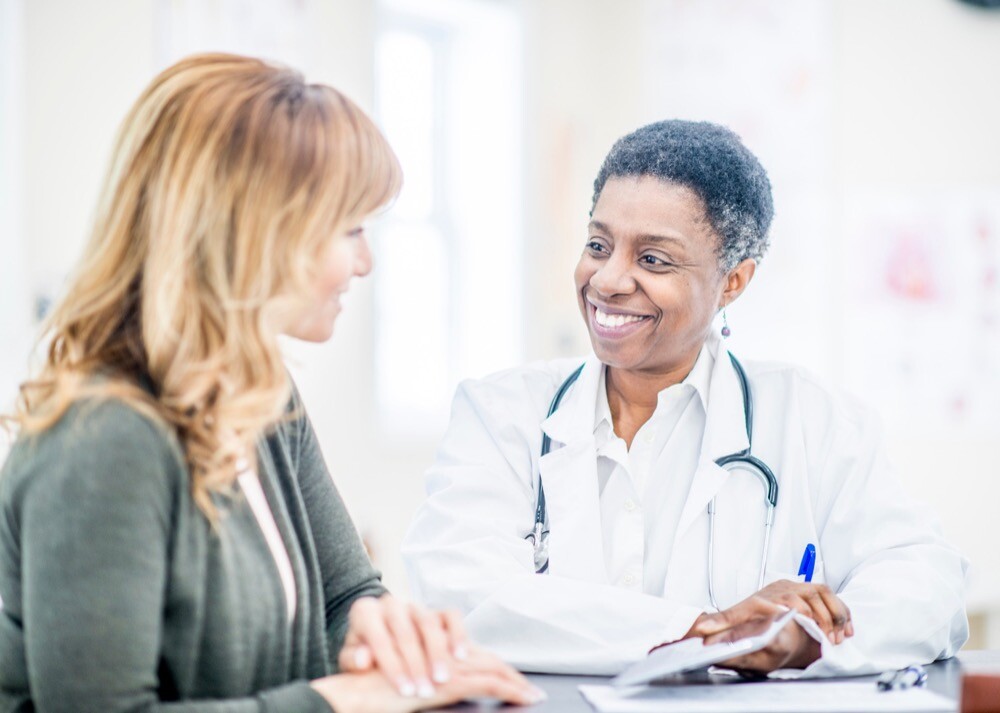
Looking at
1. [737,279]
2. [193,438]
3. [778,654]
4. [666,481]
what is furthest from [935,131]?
[193,438]

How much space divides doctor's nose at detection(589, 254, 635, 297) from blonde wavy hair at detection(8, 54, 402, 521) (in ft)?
2.13

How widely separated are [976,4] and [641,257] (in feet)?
8.67

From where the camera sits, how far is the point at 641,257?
1690 mm

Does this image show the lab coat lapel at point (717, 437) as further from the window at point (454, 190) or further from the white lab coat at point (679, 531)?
the window at point (454, 190)

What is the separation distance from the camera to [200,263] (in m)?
1.05

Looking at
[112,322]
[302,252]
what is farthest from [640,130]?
[112,322]

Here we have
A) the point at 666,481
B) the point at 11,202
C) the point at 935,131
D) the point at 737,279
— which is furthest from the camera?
the point at 935,131

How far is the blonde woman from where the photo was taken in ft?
3.09

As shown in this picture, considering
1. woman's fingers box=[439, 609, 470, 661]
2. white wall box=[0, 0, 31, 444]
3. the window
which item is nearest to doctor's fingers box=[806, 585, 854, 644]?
woman's fingers box=[439, 609, 470, 661]

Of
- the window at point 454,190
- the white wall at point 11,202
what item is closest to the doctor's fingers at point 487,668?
the white wall at point 11,202

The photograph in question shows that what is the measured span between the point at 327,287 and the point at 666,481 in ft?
2.27

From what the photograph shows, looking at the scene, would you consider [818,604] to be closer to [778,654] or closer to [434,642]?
[778,654]

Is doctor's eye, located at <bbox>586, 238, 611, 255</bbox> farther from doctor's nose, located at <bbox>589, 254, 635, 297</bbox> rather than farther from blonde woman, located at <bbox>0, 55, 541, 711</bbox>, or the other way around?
blonde woman, located at <bbox>0, 55, 541, 711</bbox>

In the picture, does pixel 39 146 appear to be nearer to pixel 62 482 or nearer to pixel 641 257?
pixel 641 257
